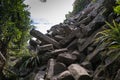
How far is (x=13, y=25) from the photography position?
12414 millimetres

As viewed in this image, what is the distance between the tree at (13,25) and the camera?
40.2ft

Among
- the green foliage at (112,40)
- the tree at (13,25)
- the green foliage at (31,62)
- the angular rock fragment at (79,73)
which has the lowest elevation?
the angular rock fragment at (79,73)

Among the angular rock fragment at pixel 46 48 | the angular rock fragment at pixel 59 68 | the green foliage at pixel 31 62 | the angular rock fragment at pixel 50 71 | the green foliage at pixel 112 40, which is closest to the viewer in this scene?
the green foliage at pixel 112 40

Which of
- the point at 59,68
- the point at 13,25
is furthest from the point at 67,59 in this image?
the point at 13,25

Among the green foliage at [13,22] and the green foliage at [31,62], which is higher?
the green foliage at [13,22]

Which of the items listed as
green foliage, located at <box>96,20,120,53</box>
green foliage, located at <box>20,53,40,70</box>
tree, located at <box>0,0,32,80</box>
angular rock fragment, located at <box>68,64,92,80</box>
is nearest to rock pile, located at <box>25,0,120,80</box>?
angular rock fragment, located at <box>68,64,92,80</box>

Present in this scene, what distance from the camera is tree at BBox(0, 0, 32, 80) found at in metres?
12.3

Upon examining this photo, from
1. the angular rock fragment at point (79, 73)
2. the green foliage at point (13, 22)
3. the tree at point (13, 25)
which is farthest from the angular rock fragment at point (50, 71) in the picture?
the green foliage at point (13, 22)

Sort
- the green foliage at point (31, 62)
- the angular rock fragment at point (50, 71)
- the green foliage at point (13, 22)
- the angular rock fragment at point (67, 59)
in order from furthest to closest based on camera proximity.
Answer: the green foliage at point (31, 62) < the green foliage at point (13, 22) < the angular rock fragment at point (67, 59) < the angular rock fragment at point (50, 71)

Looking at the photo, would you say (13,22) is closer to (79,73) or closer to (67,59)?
(67,59)

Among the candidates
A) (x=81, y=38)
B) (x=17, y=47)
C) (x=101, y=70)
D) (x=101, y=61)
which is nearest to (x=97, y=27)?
(x=81, y=38)

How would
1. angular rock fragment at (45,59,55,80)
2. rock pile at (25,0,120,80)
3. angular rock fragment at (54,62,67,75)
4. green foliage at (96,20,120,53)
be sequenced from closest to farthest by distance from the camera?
green foliage at (96,20,120,53) < rock pile at (25,0,120,80) < angular rock fragment at (45,59,55,80) < angular rock fragment at (54,62,67,75)

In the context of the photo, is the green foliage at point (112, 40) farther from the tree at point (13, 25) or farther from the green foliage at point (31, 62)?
the tree at point (13, 25)

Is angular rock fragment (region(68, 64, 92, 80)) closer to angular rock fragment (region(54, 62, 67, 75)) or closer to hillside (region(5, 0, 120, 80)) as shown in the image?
hillside (region(5, 0, 120, 80))
